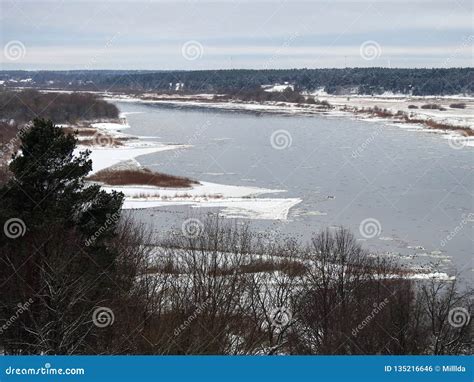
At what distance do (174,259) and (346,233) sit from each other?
572 cm

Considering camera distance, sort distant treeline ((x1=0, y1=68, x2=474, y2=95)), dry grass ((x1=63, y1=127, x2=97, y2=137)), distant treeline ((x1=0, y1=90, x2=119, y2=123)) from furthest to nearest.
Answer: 1. distant treeline ((x1=0, y1=68, x2=474, y2=95))
2. distant treeline ((x1=0, y1=90, x2=119, y2=123))
3. dry grass ((x1=63, y1=127, x2=97, y2=137))

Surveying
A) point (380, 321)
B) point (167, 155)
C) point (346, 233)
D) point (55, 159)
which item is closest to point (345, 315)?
point (380, 321)

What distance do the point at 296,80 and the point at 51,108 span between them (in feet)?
210

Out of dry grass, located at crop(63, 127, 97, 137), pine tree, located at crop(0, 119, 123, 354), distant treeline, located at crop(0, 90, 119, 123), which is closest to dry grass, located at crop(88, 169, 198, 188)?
dry grass, located at crop(63, 127, 97, 137)

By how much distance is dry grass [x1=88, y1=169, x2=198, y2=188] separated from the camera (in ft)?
91.4

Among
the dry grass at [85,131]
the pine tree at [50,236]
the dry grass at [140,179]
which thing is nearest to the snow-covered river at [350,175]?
the dry grass at [140,179]

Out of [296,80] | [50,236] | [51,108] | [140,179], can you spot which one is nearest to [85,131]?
[51,108]

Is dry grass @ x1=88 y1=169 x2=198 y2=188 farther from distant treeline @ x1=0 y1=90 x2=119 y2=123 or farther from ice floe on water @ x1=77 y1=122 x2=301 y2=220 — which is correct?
distant treeline @ x1=0 y1=90 x2=119 y2=123

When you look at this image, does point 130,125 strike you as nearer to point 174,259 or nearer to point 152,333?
point 174,259

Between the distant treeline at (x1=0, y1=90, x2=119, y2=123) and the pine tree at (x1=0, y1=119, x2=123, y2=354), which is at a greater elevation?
the distant treeline at (x1=0, y1=90, x2=119, y2=123)

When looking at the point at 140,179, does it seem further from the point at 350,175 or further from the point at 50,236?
the point at 50,236

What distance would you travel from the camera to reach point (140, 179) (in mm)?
28859

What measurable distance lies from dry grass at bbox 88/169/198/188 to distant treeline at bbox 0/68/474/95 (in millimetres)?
68146

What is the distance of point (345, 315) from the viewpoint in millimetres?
11422
